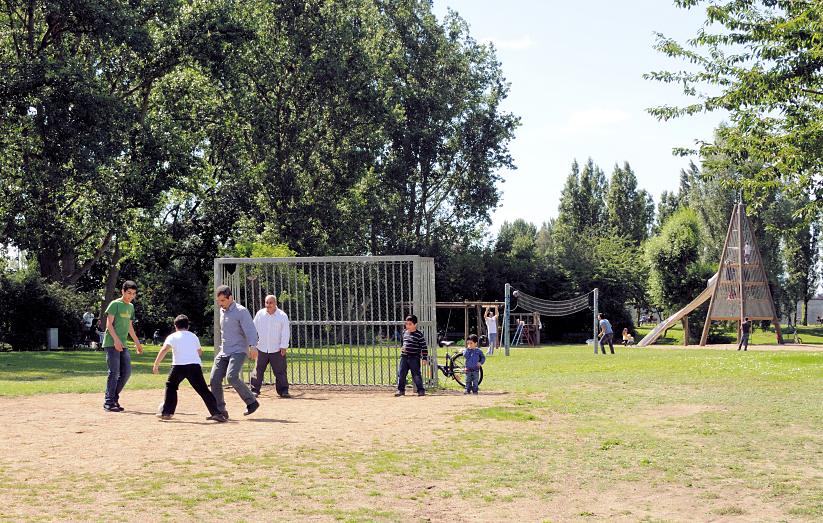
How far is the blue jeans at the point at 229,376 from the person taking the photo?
14594 mm

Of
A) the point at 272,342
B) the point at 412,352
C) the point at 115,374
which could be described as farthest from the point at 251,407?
the point at 412,352

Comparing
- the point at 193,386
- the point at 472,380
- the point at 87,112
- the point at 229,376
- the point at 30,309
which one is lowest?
the point at 472,380

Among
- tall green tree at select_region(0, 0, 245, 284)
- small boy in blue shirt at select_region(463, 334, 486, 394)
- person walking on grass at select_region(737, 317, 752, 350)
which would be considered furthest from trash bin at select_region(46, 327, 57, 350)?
person walking on grass at select_region(737, 317, 752, 350)

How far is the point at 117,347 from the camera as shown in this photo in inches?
613

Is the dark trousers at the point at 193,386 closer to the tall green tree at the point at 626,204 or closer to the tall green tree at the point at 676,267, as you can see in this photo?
the tall green tree at the point at 676,267

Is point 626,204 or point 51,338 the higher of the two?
point 626,204

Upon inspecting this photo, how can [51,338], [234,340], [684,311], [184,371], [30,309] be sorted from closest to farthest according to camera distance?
[184,371] → [234,340] → [30,309] → [51,338] → [684,311]

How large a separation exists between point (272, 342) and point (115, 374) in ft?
11.2

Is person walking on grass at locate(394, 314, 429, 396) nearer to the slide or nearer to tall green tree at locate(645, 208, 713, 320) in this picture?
the slide

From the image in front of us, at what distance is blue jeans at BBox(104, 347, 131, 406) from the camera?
50.7ft

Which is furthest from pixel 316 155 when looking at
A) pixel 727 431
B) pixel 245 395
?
pixel 727 431

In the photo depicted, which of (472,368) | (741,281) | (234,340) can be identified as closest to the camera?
(234,340)

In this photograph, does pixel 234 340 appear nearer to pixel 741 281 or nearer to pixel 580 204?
pixel 741 281

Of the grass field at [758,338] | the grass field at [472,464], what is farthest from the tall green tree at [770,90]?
the grass field at [758,338]
